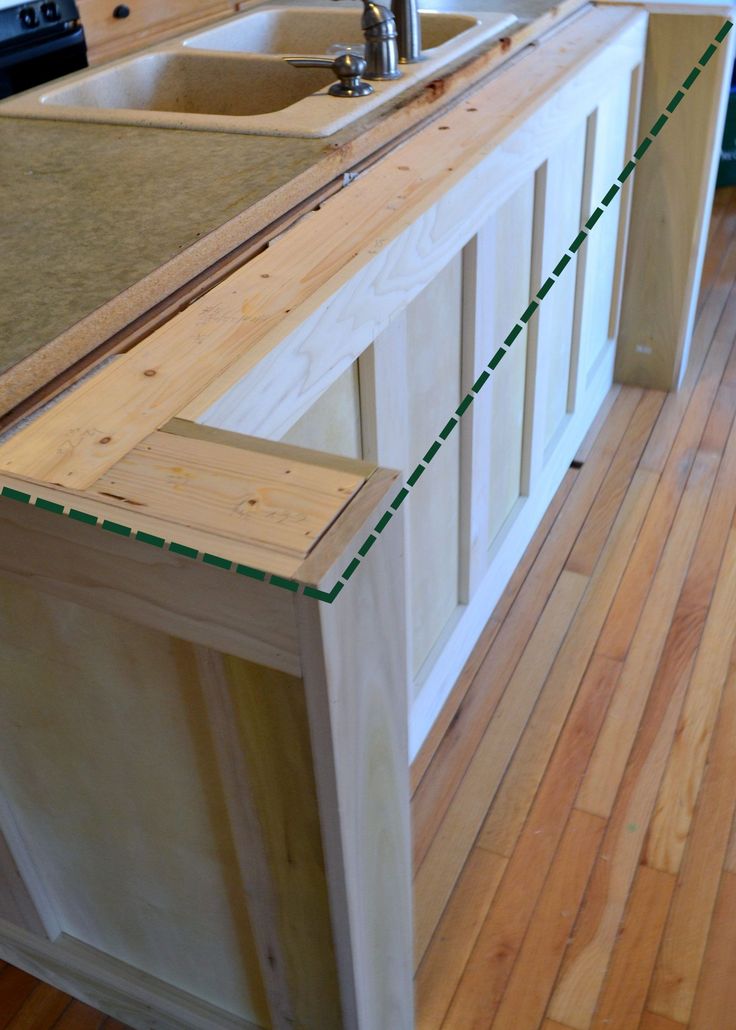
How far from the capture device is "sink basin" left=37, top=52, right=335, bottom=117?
4.89 ft

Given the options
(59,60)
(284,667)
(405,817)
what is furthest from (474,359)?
(59,60)

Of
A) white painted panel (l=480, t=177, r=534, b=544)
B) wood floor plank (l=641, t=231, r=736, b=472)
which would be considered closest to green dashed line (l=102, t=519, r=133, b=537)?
white painted panel (l=480, t=177, r=534, b=544)

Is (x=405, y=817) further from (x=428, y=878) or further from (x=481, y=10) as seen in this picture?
(x=481, y=10)

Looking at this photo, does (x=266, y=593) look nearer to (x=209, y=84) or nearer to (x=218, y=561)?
(x=218, y=561)

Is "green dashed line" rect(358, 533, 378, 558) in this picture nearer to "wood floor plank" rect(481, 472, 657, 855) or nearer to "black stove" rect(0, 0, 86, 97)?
"wood floor plank" rect(481, 472, 657, 855)

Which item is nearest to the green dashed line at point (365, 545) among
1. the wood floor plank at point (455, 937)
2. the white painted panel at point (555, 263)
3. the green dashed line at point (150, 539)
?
the green dashed line at point (150, 539)

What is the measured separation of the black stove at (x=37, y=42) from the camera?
220 cm

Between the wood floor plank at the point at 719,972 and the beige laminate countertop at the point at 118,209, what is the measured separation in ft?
3.35

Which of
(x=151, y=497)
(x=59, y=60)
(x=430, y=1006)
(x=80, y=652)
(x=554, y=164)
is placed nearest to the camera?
(x=151, y=497)

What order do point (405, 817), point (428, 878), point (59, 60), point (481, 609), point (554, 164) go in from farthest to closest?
point (59, 60), point (481, 609), point (554, 164), point (428, 878), point (405, 817)

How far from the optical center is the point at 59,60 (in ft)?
7.69

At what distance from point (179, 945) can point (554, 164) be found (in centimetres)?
120

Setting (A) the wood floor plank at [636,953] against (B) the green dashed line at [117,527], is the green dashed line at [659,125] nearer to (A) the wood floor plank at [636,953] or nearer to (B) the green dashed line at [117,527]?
(A) the wood floor plank at [636,953]

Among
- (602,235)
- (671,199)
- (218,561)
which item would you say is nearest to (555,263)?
(602,235)
